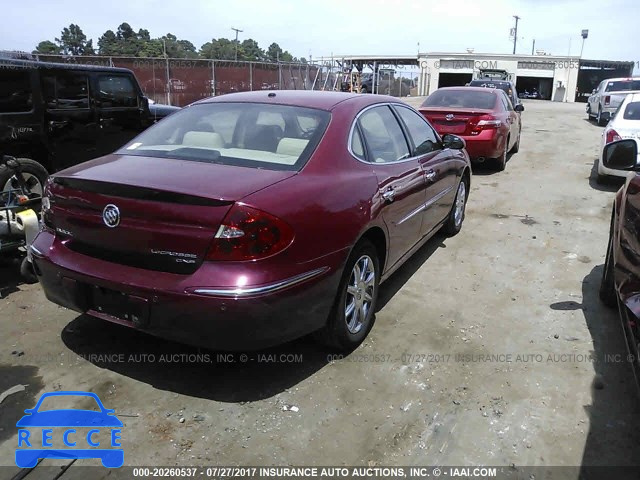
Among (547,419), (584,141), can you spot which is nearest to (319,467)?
(547,419)

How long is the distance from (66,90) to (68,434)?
5502 mm

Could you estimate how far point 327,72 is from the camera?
104 ft

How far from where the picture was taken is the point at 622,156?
3.54 metres

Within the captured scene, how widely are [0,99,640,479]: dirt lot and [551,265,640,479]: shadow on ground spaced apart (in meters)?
0.01

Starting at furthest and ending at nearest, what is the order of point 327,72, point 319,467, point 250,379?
1. point 327,72
2. point 250,379
3. point 319,467

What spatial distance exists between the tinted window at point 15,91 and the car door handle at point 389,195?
4793 mm

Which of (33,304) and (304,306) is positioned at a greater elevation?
(304,306)

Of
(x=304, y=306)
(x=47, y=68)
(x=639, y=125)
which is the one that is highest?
(x=47, y=68)

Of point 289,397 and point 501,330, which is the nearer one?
point 289,397

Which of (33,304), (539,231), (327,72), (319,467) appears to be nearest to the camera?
(319,467)

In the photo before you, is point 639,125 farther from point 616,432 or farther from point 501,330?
point 616,432

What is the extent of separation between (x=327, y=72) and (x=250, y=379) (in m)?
30.4

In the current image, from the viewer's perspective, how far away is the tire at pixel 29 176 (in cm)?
581

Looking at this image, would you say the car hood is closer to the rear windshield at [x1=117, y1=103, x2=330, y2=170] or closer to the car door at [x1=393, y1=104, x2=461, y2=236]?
the rear windshield at [x1=117, y1=103, x2=330, y2=170]
